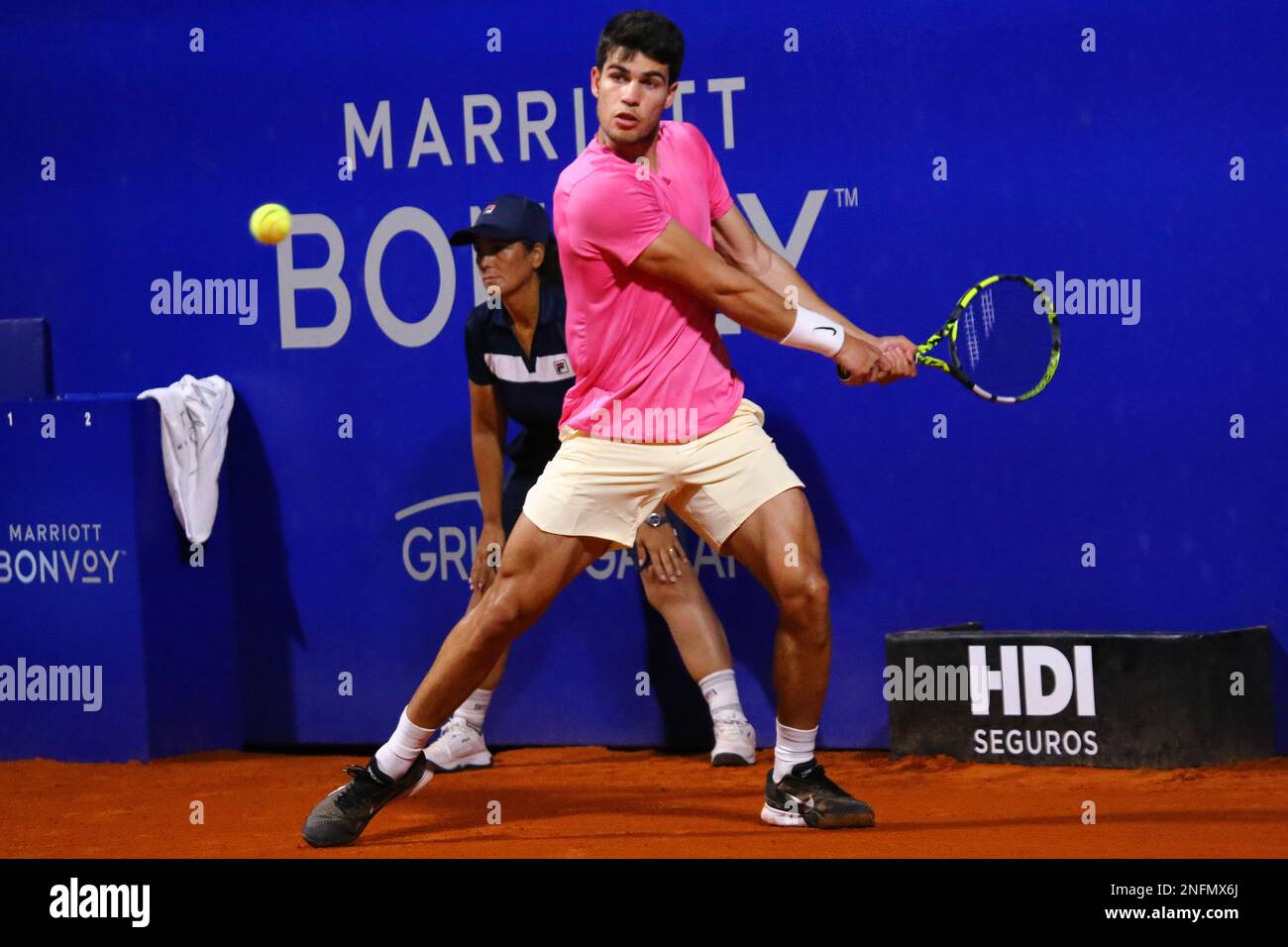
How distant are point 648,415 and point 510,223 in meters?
1.20

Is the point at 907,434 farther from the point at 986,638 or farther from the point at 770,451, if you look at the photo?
the point at 770,451

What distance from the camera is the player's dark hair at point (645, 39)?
3.96 metres

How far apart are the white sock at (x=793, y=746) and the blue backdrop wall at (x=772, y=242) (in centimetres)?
123

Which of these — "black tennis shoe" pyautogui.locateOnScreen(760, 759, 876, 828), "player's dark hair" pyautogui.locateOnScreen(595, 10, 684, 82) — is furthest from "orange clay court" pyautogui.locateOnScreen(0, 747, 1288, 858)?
"player's dark hair" pyautogui.locateOnScreen(595, 10, 684, 82)

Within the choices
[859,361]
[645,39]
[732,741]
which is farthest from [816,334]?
[732,741]

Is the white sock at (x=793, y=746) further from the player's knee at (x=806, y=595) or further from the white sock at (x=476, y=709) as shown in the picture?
the white sock at (x=476, y=709)

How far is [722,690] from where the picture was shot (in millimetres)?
5242

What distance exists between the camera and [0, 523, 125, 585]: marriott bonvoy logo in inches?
222

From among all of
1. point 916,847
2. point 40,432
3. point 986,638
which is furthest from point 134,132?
point 916,847

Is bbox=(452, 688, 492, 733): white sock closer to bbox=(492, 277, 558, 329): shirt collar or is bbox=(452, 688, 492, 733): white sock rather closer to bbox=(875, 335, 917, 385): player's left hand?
bbox=(492, 277, 558, 329): shirt collar

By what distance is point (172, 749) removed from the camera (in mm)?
5727

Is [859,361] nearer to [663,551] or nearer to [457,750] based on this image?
[663,551]

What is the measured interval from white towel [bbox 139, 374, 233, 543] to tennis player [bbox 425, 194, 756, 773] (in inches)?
41.8
